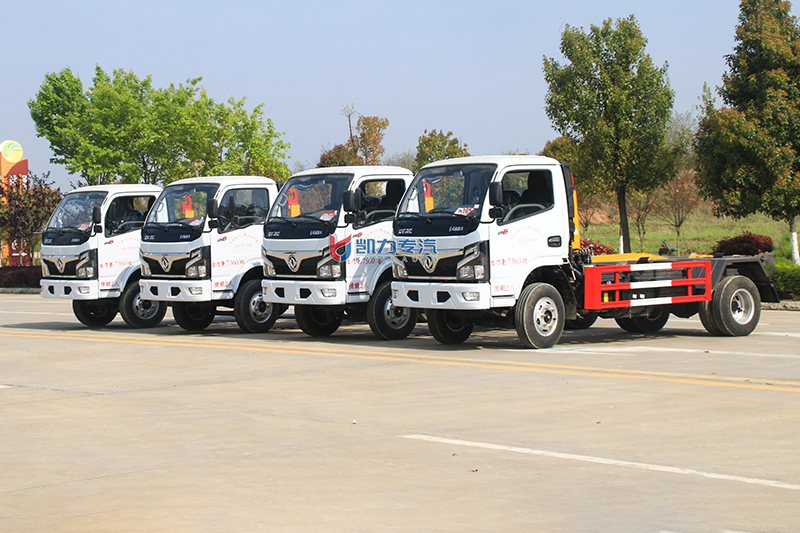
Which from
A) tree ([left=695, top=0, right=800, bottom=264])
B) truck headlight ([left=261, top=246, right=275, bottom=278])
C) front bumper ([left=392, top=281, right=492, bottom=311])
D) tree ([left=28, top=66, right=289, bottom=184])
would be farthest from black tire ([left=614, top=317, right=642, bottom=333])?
tree ([left=28, top=66, right=289, bottom=184])

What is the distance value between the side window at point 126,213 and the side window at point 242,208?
112 inches

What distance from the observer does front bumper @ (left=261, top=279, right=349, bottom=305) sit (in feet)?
48.1

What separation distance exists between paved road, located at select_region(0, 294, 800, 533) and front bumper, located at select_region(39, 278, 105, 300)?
4311 millimetres

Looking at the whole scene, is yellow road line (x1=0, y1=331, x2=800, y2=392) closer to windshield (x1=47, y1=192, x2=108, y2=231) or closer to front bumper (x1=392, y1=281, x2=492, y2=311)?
front bumper (x1=392, y1=281, x2=492, y2=311)

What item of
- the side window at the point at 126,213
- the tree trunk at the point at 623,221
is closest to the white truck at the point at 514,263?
the side window at the point at 126,213

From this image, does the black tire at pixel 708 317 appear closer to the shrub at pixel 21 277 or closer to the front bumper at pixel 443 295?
the front bumper at pixel 443 295

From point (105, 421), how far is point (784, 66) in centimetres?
2425

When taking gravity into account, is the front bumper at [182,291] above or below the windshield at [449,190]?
below

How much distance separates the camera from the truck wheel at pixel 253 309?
653 inches

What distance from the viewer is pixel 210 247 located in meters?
16.5

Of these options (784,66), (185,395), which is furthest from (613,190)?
(185,395)

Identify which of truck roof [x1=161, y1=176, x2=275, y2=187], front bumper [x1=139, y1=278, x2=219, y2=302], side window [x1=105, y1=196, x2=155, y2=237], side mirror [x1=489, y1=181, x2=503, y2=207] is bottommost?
front bumper [x1=139, y1=278, x2=219, y2=302]

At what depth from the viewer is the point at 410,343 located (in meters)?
14.8

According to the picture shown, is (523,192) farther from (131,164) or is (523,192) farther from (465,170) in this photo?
(131,164)
